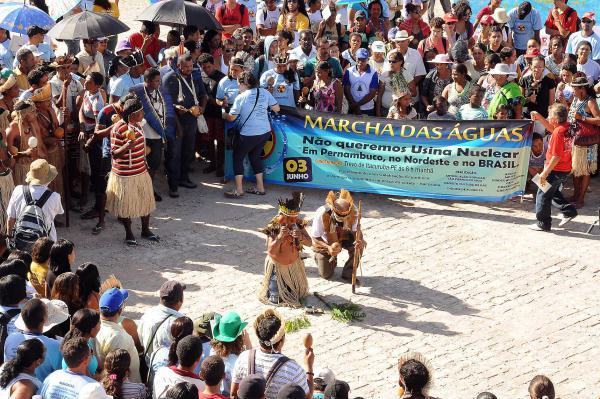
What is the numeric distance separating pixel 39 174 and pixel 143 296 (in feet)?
5.52

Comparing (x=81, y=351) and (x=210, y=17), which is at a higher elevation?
(x=210, y=17)

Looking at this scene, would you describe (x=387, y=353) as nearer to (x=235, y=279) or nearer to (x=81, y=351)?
(x=235, y=279)

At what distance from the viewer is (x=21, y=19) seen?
1470cm

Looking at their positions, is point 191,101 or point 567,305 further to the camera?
point 191,101

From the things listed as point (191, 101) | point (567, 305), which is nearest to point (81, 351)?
point (567, 305)

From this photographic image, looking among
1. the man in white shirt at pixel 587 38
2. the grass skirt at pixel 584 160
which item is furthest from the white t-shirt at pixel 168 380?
the man in white shirt at pixel 587 38

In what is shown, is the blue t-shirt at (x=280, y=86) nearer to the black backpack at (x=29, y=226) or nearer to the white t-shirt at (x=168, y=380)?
the black backpack at (x=29, y=226)

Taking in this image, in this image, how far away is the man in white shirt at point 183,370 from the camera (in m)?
7.31

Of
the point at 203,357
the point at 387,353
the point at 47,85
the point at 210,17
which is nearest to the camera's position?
the point at 203,357

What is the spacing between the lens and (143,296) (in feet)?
36.6

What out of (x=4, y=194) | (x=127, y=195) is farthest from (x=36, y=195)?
(x=127, y=195)

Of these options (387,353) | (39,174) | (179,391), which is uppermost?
(39,174)

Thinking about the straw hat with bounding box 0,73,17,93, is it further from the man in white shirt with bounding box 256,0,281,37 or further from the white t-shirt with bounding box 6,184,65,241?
the man in white shirt with bounding box 256,0,281,37

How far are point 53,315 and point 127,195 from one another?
4274mm
